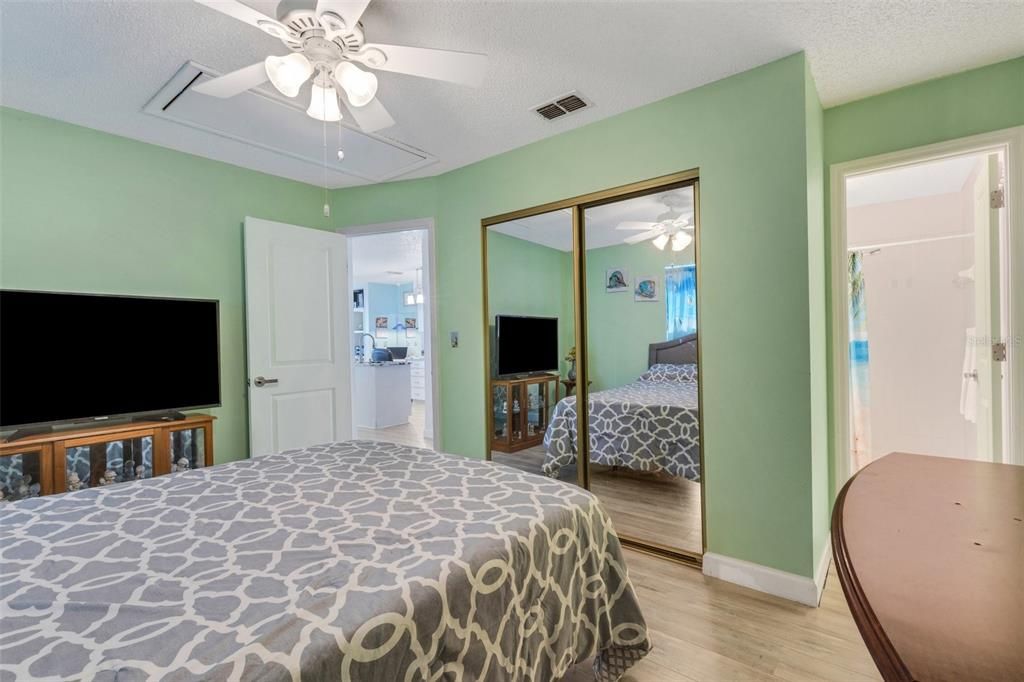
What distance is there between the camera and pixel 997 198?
92.0 inches

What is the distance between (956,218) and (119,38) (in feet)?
16.4

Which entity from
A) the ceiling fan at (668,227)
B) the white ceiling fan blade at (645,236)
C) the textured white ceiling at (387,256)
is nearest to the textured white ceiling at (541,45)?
the ceiling fan at (668,227)

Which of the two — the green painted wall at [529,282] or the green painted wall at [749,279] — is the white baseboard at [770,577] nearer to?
the green painted wall at [749,279]

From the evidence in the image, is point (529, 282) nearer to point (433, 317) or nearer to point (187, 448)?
point (433, 317)

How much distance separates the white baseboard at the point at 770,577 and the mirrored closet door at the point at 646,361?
17 centimetres

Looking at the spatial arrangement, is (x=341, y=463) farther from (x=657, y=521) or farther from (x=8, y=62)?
(x=8, y=62)

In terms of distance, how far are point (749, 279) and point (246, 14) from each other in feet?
7.38

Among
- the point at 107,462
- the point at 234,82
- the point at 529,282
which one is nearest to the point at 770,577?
the point at 529,282

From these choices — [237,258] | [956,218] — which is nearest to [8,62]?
[237,258]

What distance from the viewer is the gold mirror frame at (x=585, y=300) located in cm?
238

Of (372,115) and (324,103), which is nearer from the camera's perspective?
(324,103)

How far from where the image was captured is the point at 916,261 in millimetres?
3430

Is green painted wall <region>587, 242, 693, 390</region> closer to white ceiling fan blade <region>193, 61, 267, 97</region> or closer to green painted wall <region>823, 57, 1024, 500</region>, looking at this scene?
green painted wall <region>823, 57, 1024, 500</region>

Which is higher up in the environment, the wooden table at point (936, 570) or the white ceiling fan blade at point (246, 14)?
the white ceiling fan blade at point (246, 14)
